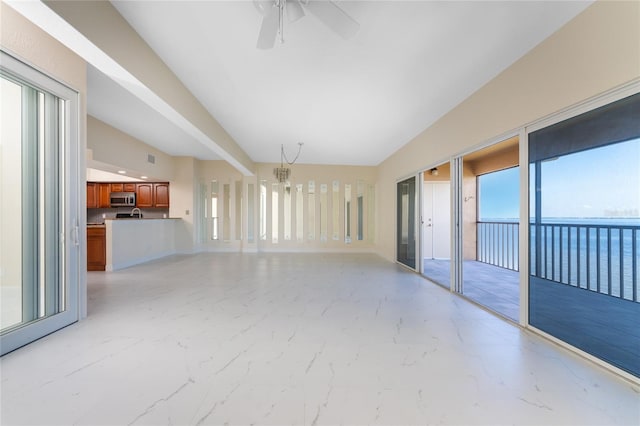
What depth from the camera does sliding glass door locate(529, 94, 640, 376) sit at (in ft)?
5.90

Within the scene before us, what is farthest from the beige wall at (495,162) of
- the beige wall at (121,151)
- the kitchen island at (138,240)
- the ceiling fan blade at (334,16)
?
the kitchen island at (138,240)

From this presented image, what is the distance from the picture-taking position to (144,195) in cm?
739

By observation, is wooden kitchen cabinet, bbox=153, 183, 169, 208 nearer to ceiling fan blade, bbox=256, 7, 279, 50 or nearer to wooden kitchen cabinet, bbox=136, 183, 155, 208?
wooden kitchen cabinet, bbox=136, 183, 155, 208

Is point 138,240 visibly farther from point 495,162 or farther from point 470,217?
point 495,162

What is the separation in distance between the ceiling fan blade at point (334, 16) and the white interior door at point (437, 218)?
19.0ft

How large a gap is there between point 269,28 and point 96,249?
18.7 ft

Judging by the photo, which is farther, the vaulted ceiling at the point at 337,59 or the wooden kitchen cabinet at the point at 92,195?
the wooden kitchen cabinet at the point at 92,195

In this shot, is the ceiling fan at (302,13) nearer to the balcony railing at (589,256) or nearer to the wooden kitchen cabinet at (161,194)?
the balcony railing at (589,256)

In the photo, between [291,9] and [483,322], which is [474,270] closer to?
[483,322]

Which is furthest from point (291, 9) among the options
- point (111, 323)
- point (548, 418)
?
point (111, 323)

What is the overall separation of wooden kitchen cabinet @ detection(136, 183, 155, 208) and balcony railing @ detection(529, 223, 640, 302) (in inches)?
342

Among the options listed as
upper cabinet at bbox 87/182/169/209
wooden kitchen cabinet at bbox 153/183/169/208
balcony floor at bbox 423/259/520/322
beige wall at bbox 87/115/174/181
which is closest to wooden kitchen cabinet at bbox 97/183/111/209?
upper cabinet at bbox 87/182/169/209

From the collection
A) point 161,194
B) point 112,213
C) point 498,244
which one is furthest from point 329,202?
point 112,213

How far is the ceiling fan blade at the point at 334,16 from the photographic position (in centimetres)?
172
